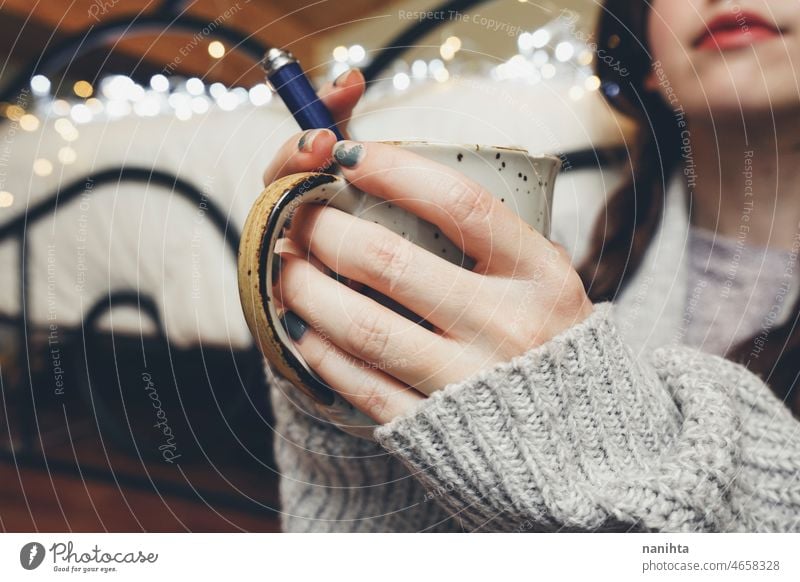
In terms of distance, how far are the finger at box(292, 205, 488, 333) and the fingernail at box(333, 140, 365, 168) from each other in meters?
0.01

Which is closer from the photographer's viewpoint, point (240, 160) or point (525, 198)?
point (525, 198)

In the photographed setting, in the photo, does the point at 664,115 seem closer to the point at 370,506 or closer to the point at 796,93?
the point at 796,93

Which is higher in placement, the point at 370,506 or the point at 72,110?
the point at 72,110

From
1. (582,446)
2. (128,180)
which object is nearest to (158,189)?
(128,180)

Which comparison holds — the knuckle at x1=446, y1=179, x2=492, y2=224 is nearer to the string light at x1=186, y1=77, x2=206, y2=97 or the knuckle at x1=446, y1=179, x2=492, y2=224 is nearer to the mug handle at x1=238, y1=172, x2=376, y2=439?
the mug handle at x1=238, y1=172, x2=376, y2=439

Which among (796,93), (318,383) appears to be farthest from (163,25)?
(796,93)

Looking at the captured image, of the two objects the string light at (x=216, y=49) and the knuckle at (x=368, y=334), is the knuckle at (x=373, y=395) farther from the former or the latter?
the string light at (x=216, y=49)

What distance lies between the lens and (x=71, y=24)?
23 cm

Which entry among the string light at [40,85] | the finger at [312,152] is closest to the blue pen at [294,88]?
the finger at [312,152]

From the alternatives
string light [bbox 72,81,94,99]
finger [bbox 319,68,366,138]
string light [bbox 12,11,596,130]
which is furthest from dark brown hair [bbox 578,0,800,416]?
string light [bbox 72,81,94,99]

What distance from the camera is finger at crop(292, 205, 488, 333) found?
0.53 ft

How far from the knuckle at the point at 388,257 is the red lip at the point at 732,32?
0.17 metres

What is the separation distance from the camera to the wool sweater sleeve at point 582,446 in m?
0.17

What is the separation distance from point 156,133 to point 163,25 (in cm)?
5
